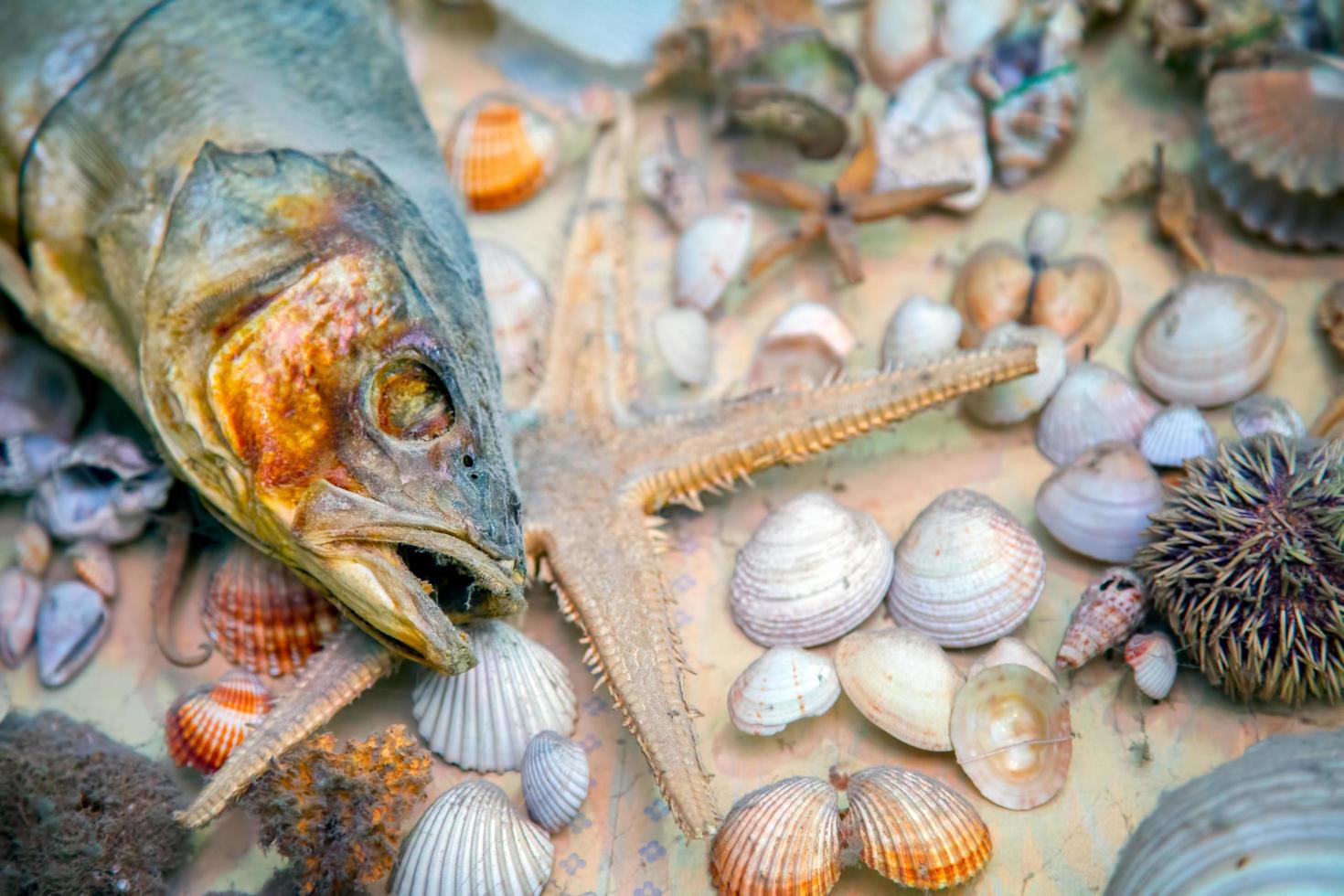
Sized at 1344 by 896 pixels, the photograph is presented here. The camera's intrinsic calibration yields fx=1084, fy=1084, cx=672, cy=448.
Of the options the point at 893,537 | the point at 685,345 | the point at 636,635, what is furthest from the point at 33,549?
the point at 893,537

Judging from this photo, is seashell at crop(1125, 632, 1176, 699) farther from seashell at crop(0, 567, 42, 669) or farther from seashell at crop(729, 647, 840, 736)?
seashell at crop(0, 567, 42, 669)

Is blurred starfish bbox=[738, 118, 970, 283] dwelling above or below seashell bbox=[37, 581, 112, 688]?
above

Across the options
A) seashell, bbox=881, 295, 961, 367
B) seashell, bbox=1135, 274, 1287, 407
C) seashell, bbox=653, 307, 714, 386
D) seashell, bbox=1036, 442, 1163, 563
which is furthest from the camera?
seashell, bbox=653, 307, 714, 386

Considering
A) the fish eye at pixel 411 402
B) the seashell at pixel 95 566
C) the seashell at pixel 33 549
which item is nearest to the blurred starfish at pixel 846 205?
the fish eye at pixel 411 402

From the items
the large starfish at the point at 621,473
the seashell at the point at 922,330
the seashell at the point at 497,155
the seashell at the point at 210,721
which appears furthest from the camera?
the seashell at the point at 497,155

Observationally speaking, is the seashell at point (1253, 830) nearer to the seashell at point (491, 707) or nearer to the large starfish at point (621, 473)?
the large starfish at point (621, 473)

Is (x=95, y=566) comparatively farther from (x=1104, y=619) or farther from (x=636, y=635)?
(x=1104, y=619)

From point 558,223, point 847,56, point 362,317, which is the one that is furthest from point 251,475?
point 847,56

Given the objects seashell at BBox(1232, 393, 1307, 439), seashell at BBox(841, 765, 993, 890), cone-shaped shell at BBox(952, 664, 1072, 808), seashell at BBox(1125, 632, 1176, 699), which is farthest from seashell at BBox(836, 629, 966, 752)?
seashell at BBox(1232, 393, 1307, 439)
